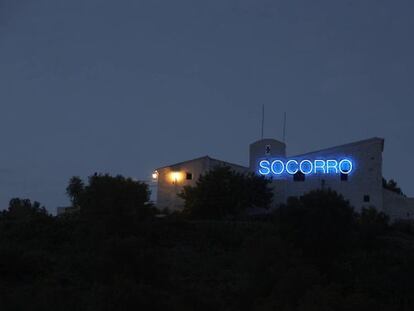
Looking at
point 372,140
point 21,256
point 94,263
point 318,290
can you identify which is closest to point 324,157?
point 372,140

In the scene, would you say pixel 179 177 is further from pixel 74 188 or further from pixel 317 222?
pixel 317 222

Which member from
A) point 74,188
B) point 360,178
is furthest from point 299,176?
point 74,188

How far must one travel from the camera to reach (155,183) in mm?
86125

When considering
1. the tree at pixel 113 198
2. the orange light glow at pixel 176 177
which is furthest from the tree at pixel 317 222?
the orange light glow at pixel 176 177

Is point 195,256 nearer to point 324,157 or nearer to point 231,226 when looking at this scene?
point 231,226

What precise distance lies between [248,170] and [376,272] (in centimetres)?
2957

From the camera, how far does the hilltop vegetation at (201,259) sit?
30547mm

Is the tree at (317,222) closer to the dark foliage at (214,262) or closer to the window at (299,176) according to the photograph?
the dark foliage at (214,262)

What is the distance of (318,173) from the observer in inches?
3169

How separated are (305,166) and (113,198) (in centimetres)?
2999

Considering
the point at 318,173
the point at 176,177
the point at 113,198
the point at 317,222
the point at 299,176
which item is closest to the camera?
the point at 113,198

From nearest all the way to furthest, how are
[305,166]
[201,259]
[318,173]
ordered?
[201,259]
[318,173]
[305,166]

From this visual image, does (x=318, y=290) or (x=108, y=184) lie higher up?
(x=108, y=184)

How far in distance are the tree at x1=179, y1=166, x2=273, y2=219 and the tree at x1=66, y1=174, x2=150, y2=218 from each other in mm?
8622
